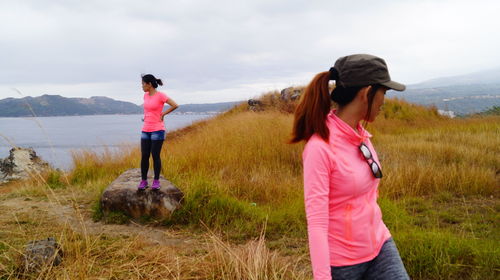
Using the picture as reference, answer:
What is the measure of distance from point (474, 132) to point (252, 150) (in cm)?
722

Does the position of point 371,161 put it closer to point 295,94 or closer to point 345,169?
point 345,169

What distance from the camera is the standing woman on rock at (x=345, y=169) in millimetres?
1729

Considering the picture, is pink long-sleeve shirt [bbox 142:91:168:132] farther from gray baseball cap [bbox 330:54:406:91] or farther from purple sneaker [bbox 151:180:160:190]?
gray baseball cap [bbox 330:54:406:91]

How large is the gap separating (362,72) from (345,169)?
445mm

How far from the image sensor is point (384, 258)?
1.96 metres

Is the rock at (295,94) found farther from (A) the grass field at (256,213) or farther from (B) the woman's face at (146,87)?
(B) the woman's face at (146,87)

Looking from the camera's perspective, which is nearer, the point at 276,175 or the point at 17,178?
the point at 276,175

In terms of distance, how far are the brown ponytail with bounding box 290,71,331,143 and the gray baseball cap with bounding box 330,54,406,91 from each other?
7 centimetres

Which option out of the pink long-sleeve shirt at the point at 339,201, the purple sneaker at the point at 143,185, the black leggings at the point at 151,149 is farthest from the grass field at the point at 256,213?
the black leggings at the point at 151,149

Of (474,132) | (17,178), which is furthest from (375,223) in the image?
(17,178)

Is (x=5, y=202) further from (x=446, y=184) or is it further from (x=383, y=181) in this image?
(x=446, y=184)

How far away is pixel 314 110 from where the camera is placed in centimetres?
184

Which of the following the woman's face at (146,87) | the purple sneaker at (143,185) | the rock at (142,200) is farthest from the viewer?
the purple sneaker at (143,185)

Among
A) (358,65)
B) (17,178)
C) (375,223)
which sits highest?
(358,65)
